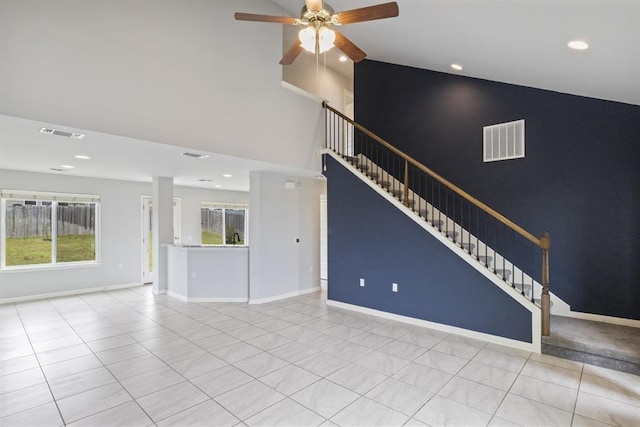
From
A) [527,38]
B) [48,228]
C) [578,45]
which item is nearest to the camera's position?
[578,45]

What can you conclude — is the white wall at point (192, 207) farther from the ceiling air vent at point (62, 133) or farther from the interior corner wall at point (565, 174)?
the interior corner wall at point (565, 174)

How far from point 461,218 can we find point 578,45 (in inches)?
115

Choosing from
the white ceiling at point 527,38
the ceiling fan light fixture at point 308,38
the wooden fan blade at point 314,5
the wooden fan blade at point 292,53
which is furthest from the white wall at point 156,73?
the wooden fan blade at point 314,5

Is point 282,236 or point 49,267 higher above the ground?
point 282,236

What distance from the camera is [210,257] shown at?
6.37 m

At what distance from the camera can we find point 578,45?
3.14 meters

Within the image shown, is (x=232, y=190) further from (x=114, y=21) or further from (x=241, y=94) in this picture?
(x=114, y=21)

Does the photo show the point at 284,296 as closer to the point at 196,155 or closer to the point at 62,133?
the point at 196,155

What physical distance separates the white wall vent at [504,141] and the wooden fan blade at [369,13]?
3352 millimetres

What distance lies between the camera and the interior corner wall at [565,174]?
166 inches

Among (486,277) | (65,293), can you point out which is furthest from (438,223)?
(65,293)

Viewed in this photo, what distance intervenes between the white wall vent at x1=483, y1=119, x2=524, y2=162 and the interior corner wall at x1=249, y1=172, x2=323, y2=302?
11.5 feet

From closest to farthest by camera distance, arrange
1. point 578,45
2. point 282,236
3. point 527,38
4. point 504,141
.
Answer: point 578,45, point 527,38, point 504,141, point 282,236

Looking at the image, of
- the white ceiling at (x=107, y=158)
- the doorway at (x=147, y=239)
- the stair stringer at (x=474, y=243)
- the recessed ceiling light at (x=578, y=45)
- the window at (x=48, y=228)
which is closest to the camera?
the recessed ceiling light at (x=578, y=45)
